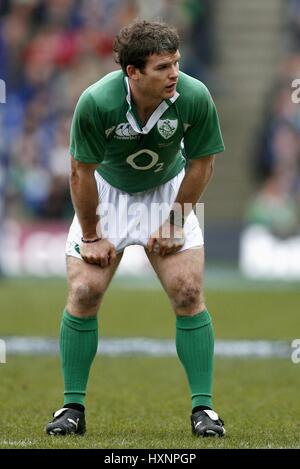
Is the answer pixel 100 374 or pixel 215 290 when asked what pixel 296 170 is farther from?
pixel 100 374

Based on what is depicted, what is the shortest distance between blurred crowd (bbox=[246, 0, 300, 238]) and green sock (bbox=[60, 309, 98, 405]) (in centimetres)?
1030

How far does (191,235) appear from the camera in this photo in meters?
6.52

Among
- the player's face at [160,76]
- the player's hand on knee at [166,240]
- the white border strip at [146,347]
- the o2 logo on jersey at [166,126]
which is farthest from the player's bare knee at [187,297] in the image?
the white border strip at [146,347]

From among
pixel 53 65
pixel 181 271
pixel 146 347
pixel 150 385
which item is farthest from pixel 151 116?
pixel 53 65

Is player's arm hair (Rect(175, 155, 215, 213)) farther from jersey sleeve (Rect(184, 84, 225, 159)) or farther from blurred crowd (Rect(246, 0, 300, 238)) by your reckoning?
blurred crowd (Rect(246, 0, 300, 238))

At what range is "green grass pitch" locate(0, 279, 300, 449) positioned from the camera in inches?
244

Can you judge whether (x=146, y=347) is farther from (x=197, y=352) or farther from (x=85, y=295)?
(x=85, y=295)

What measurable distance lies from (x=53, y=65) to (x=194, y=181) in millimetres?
13307

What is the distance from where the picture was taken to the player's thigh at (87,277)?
6.34 metres

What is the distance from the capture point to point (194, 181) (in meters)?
6.33

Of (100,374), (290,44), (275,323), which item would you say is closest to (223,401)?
(100,374)

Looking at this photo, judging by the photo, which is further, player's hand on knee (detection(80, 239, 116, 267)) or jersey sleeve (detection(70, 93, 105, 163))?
player's hand on knee (detection(80, 239, 116, 267))

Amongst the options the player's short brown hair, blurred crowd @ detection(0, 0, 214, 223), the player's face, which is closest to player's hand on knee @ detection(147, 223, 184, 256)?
the player's face

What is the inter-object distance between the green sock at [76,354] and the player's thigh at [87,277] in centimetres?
17
